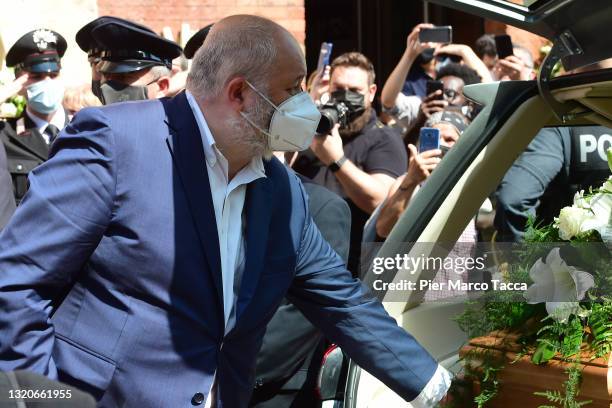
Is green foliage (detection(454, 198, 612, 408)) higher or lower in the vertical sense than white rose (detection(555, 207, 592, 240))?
lower

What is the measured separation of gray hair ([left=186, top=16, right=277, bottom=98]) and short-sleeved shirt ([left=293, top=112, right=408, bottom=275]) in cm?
231

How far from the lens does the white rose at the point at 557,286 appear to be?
228 centimetres

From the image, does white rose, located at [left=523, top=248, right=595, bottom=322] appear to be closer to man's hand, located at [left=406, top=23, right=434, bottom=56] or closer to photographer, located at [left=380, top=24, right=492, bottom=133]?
photographer, located at [left=380, top=24, right=492, bottom=133]

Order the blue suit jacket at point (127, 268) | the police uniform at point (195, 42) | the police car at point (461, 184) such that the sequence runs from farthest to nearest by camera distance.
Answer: the police uniform at point (195, 42)
the police car at point (461, 184)
the blue suit jacket at point (127, 268)

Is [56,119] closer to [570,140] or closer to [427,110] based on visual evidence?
[427,110]

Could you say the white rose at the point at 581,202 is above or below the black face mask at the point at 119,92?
below

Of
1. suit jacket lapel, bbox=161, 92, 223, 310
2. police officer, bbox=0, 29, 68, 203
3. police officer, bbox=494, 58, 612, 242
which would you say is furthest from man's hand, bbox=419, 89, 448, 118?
suit jacket lapel, bbox=161, 92, 223, 310

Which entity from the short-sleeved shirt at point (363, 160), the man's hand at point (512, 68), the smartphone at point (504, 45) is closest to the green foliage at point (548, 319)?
the short-sleeved shirt at point (363, 160)

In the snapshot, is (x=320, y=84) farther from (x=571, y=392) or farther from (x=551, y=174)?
(x=571, y=392)

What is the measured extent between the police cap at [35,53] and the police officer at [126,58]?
1234 millimetres

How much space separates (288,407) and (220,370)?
37.3 inches

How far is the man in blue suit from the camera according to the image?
206 centimetres

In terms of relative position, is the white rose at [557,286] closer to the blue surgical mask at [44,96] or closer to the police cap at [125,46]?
the police cap at [125,46]

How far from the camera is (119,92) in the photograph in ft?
11.4
